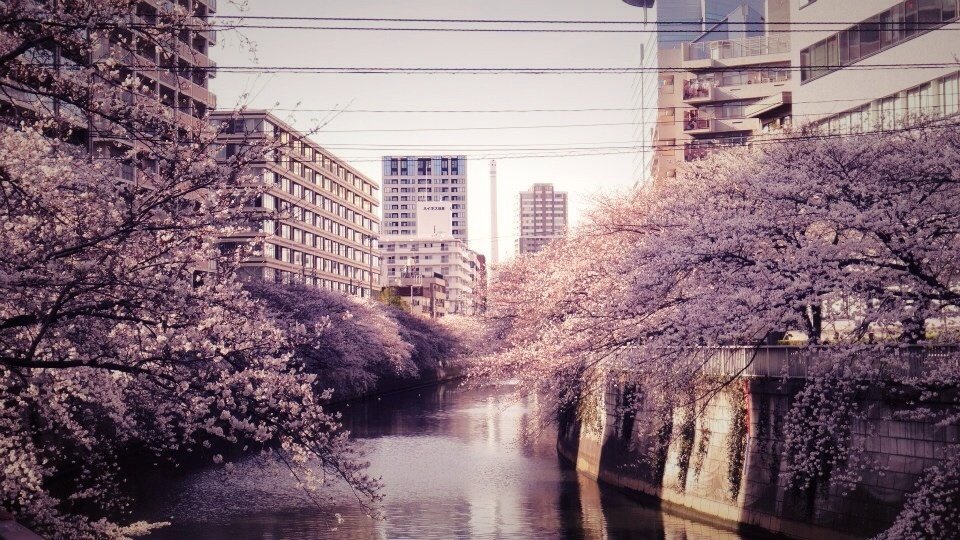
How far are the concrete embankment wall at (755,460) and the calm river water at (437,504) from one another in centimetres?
94

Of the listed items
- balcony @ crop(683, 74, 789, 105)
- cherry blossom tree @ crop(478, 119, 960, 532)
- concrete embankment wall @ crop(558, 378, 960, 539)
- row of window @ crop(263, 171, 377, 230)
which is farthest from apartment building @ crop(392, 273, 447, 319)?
cherry blossom tree @ crop(478, 119, 960, 532)

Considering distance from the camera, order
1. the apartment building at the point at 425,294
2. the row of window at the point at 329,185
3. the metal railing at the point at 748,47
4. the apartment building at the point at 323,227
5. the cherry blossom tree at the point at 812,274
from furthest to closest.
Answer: the apartment building at the point at 425,294
the row of window at the point at 329,185
the apartment building at the point at 323,227
the metal railing at the point at 748,47
the cherry blossom tree at the point at 812,274

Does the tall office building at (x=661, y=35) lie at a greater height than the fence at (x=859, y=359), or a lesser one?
greater

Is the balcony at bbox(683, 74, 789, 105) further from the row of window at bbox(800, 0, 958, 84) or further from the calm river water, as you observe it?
the calm river water

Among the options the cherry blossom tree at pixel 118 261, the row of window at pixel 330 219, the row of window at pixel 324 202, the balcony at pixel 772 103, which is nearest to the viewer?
the cherry blossom tree at pixel 118 261

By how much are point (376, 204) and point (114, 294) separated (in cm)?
13032

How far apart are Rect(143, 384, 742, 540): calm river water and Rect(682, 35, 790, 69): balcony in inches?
1533

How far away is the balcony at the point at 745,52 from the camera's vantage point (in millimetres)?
71956

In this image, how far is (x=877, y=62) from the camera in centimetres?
3350

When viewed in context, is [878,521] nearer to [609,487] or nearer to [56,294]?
[609,487]

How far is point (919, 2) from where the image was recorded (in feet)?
103

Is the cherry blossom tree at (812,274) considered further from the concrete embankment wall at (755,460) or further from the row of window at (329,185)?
the row of window at (329,185)

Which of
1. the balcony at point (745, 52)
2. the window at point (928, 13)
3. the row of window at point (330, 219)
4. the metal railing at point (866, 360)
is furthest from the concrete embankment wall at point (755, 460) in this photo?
the row of window at point (330, 219)

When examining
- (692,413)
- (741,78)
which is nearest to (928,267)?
(692,413)
